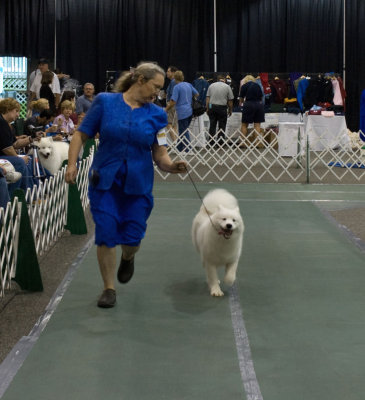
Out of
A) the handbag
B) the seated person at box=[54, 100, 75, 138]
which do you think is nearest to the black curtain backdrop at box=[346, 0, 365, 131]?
the handbag

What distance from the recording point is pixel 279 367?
3.22 metres

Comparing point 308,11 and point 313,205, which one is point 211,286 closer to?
point 313,205

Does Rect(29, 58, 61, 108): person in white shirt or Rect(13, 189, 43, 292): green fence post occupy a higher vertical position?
Rect(29, 58, 61, 108): person in white shirt

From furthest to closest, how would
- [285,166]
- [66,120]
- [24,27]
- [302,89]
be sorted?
[24,27] < [302,89] < [285,166] < [66,120]

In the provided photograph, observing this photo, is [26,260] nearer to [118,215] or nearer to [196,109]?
[118,215]

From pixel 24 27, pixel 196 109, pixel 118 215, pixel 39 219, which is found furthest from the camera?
pixel 24 27

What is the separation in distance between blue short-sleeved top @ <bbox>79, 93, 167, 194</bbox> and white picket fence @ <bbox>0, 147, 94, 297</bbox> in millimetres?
686

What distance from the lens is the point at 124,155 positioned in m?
3.94

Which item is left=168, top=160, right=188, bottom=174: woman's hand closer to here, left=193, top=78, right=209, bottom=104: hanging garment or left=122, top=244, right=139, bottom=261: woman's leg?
left=122, top=244, right=139, bottom=261: woman's leg

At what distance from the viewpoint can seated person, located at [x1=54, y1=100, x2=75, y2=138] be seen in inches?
363

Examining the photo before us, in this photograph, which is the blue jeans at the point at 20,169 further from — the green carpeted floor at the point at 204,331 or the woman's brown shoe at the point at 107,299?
the woman's brown shoe at the point at 107,299

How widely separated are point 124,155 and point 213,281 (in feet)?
3.24

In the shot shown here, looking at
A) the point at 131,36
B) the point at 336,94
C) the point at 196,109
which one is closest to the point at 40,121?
the point at 196,109

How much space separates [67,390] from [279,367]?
902 millimetres
